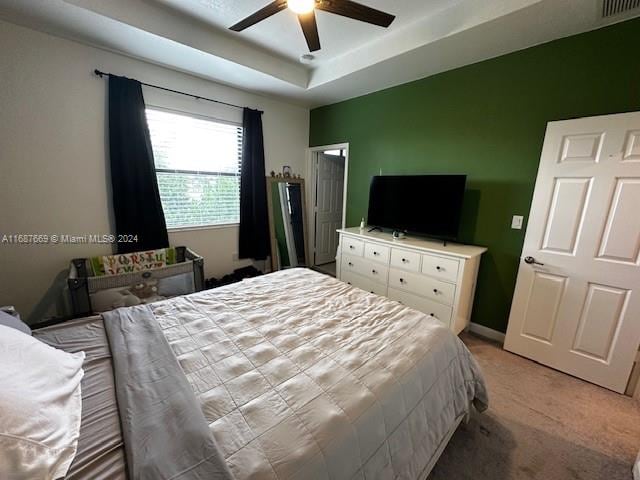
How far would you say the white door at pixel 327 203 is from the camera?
4.39 metres

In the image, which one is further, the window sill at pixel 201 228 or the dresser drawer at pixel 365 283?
the window sill at pixel 201 228

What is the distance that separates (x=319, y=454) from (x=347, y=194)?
3324 mm

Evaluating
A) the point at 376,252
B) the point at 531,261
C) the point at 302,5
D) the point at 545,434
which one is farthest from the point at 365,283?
the point at 302,5

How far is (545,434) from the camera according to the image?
160cm

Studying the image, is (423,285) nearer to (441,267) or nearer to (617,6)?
(441,267)

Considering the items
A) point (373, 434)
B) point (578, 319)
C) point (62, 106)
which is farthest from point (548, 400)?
point (62, 106)

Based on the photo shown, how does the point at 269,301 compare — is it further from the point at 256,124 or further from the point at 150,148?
the point at 256,124

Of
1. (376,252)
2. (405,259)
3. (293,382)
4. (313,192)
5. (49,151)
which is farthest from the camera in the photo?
(313,192)

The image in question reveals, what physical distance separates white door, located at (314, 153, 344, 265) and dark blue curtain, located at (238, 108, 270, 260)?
1.01 meters

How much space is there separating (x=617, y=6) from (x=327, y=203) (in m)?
3.46

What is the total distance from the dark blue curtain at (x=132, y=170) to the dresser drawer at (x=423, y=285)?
2640 millimetres

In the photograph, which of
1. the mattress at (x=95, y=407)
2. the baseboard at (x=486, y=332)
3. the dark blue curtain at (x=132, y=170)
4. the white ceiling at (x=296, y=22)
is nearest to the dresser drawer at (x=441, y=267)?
the baseboard at (x=486, y=332)

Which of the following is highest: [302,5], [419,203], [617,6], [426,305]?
[617,6]

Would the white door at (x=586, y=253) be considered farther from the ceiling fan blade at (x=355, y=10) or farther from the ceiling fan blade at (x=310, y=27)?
the ceiling fan blade at (x=310, y=27)
